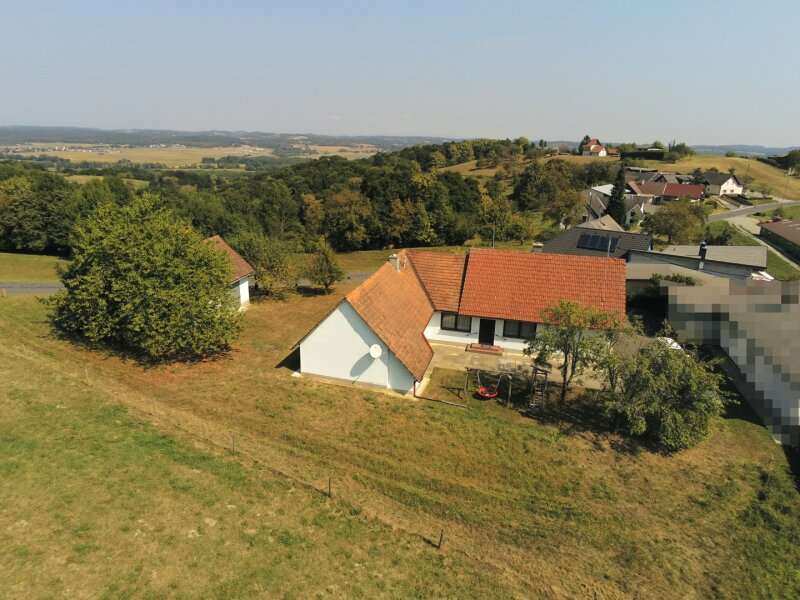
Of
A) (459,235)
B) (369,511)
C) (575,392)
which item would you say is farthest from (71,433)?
(459,235)

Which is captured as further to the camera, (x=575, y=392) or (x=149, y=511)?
(x=575, y=392)

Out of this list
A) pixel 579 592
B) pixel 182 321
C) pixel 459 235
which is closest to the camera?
pixel 579 592

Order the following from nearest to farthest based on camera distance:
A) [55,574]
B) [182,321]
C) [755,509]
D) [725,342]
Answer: [55,574], [755,509], [182,321], [725,342]

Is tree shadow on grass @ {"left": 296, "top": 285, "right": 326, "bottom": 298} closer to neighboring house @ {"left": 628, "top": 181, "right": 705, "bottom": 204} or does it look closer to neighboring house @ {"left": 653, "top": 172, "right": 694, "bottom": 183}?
neighboring house @ {"left": 628, "top": 181, "right": 705, "bottom": 204}

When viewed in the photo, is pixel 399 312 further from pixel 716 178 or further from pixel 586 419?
pixel 716 178

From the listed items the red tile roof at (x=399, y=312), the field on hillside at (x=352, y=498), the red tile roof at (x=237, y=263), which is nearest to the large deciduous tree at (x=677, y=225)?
the field on hillside at (x=352, y=498)

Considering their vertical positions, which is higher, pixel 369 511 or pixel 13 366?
pixel 13 366

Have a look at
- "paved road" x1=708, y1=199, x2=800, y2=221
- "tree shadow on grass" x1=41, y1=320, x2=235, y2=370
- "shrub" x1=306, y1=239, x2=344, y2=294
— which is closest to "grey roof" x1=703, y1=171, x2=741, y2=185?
"paved road" x1=708, y1=199, x2=800, y2=221

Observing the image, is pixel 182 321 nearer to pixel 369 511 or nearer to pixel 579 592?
pixel 369 511
